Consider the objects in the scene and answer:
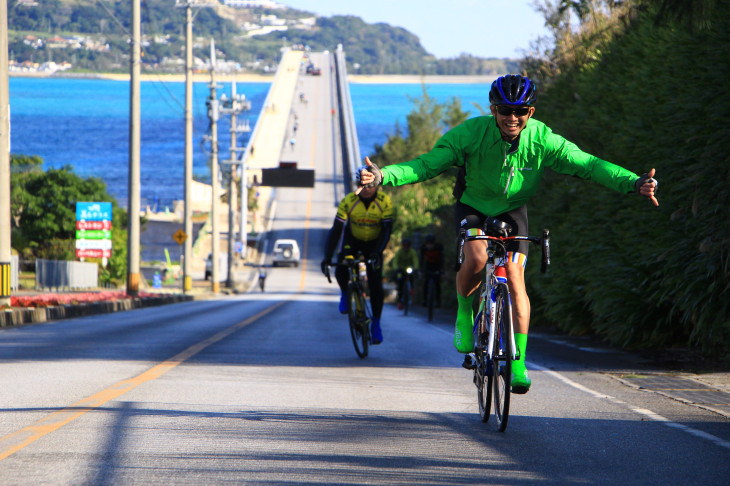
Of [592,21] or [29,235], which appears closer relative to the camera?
[592,21]

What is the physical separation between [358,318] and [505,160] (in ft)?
17.3

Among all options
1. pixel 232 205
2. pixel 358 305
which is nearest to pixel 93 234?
pixel 232 205

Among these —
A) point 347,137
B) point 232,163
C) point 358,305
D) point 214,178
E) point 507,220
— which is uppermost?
point 347,137

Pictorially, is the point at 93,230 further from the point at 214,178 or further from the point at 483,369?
the point at 483,369

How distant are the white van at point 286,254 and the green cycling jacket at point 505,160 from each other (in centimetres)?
7173

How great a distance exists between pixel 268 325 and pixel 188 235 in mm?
28058

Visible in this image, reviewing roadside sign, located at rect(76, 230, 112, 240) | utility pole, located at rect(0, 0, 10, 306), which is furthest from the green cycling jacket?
roadside sign, located at rect(76, 230, 112, 240)

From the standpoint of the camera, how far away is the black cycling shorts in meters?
6.77

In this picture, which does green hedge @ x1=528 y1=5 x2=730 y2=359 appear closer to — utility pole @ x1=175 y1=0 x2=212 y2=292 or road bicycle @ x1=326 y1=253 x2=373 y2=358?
road bicycle @ x1=326 y1=253 x2=373 y2=358

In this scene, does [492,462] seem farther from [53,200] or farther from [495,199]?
[53,200]

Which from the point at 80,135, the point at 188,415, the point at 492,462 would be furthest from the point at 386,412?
the point at 80,135

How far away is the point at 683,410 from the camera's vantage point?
771 cm

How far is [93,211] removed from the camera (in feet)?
151

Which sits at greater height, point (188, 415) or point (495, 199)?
point (495, 199)
